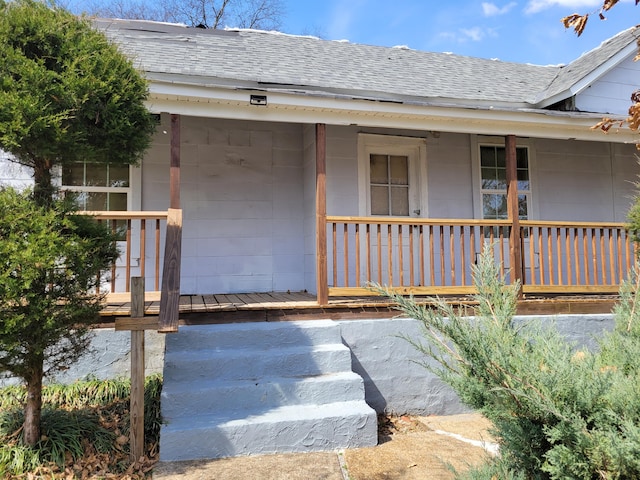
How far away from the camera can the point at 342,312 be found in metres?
4.87

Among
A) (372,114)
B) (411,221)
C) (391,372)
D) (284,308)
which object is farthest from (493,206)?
(284,308)

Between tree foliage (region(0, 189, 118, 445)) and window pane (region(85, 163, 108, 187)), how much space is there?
2.86 meters

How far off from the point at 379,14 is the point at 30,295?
55.3ft

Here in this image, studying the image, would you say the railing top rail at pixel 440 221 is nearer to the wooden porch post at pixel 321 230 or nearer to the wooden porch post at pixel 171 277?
the wooden porch post at pixel 321 230

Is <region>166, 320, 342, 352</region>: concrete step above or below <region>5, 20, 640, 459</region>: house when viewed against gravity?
below

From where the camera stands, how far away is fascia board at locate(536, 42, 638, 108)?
634 cm

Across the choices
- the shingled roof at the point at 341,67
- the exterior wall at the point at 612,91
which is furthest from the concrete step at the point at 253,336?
the exterior wall at the point at 612,91

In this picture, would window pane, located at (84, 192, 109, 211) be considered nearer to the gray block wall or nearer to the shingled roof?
the shingled roof

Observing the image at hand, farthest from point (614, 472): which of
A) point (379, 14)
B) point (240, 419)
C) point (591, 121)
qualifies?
point (379, 14)

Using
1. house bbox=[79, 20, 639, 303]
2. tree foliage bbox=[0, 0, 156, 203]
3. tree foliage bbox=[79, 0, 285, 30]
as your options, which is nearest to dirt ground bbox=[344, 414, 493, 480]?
house bbox=[79, 20, 639, 303]

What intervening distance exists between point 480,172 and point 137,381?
5893 mm

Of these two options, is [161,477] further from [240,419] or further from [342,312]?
[342,312]

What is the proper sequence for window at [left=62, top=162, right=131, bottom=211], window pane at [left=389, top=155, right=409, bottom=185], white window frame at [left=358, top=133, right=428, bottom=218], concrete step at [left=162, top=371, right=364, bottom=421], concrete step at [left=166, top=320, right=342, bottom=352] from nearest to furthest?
A: 1. concrete step at [left=162, top=371, right=364, bottom=421]
2. concrete step at [left=166, top=320, right=342, bottom=352]
3. window at [left=62, top=162, right=131, bottom=211]
4. white window frame at [left=358, top=133, right=428, bottom=218]
5. window pane at [left=389, top=155, right=409, bottom=185]

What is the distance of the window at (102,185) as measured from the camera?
5.84 meters
